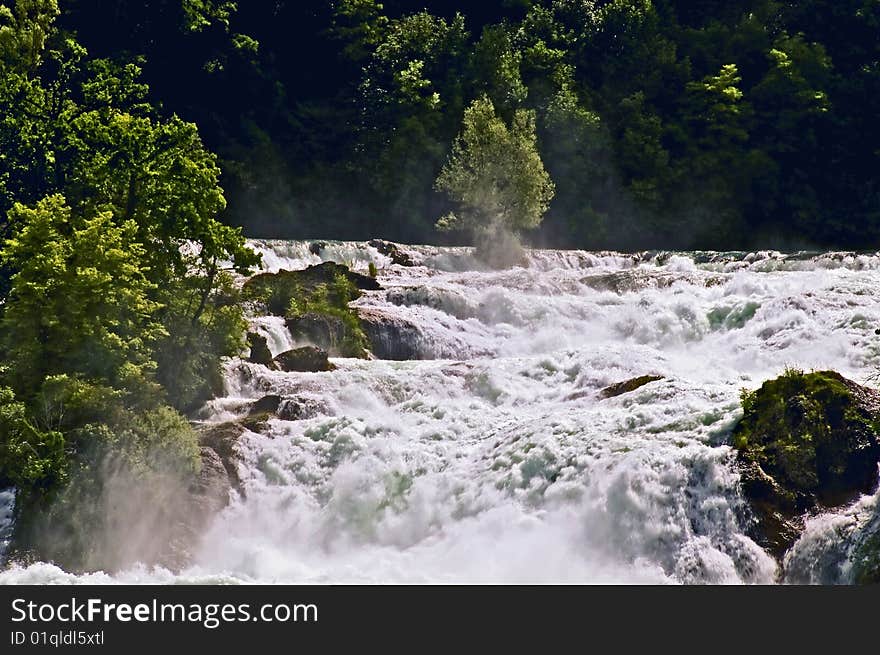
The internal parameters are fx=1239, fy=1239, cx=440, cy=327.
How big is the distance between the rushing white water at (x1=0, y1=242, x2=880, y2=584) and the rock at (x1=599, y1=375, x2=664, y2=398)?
336mm

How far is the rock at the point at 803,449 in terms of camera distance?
17391 mm

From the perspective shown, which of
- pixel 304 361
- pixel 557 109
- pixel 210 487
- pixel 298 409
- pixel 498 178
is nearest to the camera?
pixel 210 487

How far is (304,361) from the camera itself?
2683 centimetres

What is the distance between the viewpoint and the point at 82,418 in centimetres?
2039

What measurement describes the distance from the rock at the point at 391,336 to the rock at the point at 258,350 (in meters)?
3.47

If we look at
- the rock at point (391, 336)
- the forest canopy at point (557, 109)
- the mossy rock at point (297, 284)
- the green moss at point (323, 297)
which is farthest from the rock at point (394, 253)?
the forest canopy at point (557, 109)

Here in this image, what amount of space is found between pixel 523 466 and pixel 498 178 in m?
32.7

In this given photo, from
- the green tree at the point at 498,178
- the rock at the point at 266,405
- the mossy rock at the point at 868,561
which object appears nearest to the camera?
the mossy rock at the point at 868,561

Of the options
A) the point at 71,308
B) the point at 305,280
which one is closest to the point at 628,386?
the point at 71,308

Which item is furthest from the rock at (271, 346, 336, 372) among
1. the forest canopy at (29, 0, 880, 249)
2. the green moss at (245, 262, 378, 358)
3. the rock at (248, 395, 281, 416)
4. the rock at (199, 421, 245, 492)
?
the forest canopy at (29, 0, 880, 249)

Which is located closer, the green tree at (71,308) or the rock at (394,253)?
the green tree at (71,308)

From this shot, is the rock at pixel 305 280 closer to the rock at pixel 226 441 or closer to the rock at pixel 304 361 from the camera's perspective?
the rock at pixel 304 361

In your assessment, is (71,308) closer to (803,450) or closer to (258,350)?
(258,350)

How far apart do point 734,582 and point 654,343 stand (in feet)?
53.0
